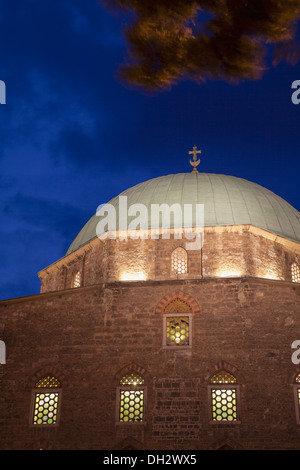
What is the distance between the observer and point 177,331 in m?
14.0

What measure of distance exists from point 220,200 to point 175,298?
13.1 feet

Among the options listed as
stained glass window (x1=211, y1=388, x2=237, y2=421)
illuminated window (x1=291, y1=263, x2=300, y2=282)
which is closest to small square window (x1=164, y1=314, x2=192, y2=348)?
stained glass window (x1=211, y1=388, x2=237, y2=421)

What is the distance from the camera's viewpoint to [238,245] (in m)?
15.8

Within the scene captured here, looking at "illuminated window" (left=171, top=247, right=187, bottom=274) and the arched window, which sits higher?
"illuminated window" (left=171, top=247, right=187, bottom=274)

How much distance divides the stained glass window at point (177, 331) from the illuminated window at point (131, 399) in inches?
44.0

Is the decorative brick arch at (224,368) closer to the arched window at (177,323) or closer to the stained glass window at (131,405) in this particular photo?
the arched window at (177,323)

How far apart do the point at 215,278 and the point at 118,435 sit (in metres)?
4.17

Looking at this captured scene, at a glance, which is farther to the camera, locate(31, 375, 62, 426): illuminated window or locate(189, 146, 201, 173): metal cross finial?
locate(189, 146, 201, 173): metal cross finial

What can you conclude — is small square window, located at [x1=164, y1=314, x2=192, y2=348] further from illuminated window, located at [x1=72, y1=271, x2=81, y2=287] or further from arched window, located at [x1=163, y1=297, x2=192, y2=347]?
illuminated window, located at [x1=72, y1=271, x2=81, y2=287]

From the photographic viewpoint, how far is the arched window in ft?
45.5

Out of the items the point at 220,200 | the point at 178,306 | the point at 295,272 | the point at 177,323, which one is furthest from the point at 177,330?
the point at 220,200

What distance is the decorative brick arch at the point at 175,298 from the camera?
1412 centimetres

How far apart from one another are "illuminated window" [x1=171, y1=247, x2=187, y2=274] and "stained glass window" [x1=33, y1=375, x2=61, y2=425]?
4149 millimetres
